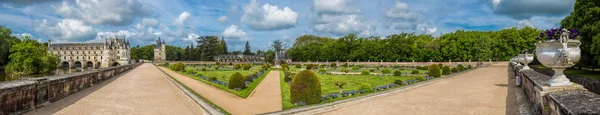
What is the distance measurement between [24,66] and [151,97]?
42805 mm

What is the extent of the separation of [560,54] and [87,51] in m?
109

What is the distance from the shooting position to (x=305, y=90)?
1293 centimetres

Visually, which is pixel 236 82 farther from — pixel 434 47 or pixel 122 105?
pixel 434 47

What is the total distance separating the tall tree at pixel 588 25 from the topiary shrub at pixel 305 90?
17680 millimetres

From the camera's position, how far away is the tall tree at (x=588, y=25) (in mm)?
21156

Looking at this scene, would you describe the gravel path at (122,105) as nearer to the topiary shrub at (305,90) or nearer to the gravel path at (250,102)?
the gravel path at (250,102)

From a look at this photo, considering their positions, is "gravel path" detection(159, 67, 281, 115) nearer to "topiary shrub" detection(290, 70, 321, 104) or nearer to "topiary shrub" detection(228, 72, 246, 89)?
"topiary shrub" detection(290, 70, 321, 104)

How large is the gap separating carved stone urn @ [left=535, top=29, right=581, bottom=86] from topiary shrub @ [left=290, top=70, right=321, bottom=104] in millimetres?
8140

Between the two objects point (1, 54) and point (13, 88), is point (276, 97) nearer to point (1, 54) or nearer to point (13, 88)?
point (13, 88)

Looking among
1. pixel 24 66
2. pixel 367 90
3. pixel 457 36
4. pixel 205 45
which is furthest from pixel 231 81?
pixel 205 45

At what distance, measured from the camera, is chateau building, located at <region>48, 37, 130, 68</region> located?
294 ft

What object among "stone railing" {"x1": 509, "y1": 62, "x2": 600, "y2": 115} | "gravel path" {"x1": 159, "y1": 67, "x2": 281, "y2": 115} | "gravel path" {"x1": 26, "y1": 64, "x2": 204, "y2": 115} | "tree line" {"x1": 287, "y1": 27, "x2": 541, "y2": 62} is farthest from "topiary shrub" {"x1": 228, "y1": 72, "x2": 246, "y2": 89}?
"tree line" {"x1": 287, "y1": 27, "x2": 541, "y2": 62}

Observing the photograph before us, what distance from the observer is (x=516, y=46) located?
61375mm

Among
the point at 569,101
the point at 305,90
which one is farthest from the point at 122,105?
the point at 569,101
